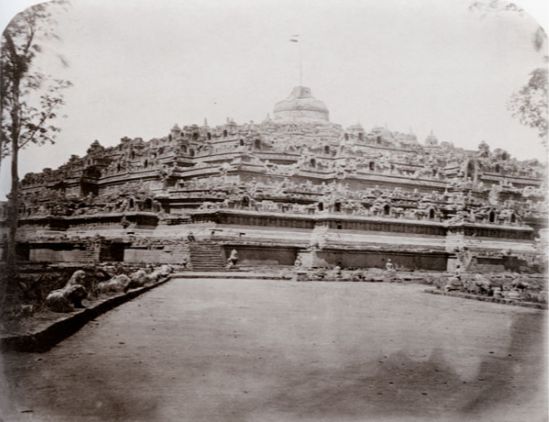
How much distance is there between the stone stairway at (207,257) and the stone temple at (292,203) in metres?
0.02

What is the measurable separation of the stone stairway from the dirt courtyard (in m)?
2.52

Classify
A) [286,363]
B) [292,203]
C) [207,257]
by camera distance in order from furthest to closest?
[292,203] → [207,257] → [286,363]

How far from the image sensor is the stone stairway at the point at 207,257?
30.7 feet

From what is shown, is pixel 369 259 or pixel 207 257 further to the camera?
pixel 207 257

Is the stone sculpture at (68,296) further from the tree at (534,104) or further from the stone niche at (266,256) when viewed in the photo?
the tree at (534,104)

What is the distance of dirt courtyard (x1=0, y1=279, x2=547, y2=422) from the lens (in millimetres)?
5414

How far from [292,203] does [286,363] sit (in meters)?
5.79

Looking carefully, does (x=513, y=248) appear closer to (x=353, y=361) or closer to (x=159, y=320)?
(x=353, y=361)

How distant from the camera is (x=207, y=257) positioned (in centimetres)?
995

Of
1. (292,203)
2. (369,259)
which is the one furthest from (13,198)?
(292,203)

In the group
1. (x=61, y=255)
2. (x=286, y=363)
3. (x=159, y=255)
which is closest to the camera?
(x=286, y=363)

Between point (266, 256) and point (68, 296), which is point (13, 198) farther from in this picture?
point (266, 256)

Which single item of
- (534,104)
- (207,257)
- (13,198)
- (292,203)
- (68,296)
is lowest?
(68,296)

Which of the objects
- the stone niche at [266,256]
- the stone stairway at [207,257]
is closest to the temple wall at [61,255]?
the stone stairway at [207,257]
